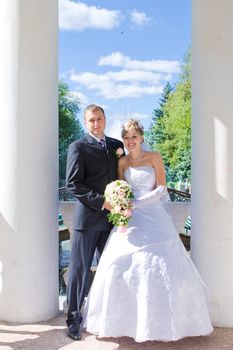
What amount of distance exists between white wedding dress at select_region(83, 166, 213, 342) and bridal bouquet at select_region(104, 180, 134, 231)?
0.18 metres

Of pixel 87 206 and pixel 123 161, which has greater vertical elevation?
pixel 123 161

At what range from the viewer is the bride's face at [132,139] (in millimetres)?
4098

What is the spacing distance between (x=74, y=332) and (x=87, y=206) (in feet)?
3.79

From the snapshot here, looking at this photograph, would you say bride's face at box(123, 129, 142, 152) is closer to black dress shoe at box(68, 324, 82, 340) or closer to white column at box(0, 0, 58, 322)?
white column at box(0, 0, 58, 322)

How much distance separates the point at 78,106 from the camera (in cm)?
4516

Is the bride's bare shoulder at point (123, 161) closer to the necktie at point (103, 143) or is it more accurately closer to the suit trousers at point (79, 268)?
the necktie at point (103, 143)

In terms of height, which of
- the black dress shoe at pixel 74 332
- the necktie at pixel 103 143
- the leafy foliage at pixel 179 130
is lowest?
the black dress shoe at pixel 74 332

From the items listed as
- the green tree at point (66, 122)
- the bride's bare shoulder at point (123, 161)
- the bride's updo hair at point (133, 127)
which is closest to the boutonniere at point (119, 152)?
the bride's bare shoulder at point (123, 161)

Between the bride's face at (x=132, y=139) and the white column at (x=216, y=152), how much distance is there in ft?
2.28

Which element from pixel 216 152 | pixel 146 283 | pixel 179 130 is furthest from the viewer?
pixel 179 130

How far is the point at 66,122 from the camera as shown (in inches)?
1539

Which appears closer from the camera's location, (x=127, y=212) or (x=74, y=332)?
(x=127, y=212)

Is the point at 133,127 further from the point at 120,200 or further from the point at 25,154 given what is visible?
the point at 25,154

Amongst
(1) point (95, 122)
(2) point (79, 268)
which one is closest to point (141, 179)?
(1) point (95, 122)
